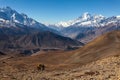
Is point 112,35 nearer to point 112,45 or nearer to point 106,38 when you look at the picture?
point 106,38

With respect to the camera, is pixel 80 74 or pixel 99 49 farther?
pixel 99 49

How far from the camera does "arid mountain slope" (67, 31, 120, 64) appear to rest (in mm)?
119125

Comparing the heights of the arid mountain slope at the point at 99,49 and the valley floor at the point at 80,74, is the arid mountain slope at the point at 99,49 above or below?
above

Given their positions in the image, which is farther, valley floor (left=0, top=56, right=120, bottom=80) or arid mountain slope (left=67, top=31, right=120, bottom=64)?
arid mountain slope (left=67, top=31, right=120, bottom=64)

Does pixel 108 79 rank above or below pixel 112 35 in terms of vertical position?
below

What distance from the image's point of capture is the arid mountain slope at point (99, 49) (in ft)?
391

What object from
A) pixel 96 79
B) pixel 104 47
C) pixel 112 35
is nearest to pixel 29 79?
pixel 96 79

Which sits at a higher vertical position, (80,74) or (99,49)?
(99,49)

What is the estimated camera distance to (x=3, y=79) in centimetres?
4950

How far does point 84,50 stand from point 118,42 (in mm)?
15528

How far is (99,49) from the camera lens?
130 m

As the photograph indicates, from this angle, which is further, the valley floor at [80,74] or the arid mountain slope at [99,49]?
the arid mountain slope at [99,49]

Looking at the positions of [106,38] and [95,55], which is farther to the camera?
[106,38]

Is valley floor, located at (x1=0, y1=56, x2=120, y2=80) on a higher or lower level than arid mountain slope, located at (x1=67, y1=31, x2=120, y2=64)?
lower
